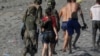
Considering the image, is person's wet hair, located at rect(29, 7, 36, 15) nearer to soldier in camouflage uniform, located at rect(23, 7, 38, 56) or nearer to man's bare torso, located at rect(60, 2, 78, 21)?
soldier in camouflage uniform, located at rect(23, 7, 38, 56)

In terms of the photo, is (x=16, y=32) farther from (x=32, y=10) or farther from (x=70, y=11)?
(x=32, y=10)

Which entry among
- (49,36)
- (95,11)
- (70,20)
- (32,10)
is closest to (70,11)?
(70,20)

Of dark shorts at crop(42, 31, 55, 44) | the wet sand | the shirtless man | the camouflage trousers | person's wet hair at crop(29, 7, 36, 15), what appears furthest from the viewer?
the wet sand

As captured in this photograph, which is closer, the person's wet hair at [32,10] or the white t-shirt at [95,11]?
the person's wet hair at [32,10]

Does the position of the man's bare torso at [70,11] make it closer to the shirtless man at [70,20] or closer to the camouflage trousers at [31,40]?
the shirtless man at [70,20]

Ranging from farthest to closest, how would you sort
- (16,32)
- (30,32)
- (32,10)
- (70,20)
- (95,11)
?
(16,32), (95,11), (70,20), (32,10), (30,32)

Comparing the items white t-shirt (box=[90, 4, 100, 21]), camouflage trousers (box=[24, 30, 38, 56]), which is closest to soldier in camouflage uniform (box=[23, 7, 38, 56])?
camouflage trousers (box=[24, 30, 38, 56])

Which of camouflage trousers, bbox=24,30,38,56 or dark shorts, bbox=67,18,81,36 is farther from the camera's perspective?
dark shorts, bbox=67,18,81,36

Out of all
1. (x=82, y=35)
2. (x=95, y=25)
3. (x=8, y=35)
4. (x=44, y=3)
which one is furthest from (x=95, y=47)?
(x=44, y=3)

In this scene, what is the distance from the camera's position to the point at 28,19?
52.2ft

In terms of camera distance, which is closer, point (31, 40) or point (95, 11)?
point (31, 40)

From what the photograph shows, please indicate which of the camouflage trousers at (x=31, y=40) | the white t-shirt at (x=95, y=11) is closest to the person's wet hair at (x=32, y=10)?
the camouflage trousers at (x=31, y=40)

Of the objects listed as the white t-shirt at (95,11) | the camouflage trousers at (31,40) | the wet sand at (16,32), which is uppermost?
the white t-shirt at (95,11)

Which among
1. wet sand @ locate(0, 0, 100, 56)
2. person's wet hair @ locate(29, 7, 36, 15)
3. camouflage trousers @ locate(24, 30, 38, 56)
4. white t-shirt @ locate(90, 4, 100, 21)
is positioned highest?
person's wet hair @ locate(29, 7, 36, 15)
